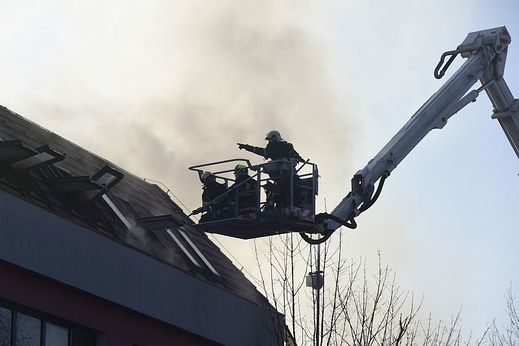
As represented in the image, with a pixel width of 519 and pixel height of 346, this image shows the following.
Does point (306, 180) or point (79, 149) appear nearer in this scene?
point (306, 180)

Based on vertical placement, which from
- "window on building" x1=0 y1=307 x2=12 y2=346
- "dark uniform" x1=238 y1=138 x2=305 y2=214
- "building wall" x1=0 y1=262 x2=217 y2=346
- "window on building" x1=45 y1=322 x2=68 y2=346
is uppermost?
"dark uniform" x1=238 y1=138 x2=305 y2=214

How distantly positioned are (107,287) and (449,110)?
29.5 ft

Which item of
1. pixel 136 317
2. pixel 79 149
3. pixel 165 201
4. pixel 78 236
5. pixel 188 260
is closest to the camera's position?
pixel 78 236

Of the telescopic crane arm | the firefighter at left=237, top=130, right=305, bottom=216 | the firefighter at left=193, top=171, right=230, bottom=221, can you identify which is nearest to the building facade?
the firefighter at left=193, top=171, right=230, bottom=221

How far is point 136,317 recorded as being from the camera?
2692 centimetres

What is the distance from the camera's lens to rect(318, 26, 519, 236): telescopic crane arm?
1106 inches

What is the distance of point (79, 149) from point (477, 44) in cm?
1003

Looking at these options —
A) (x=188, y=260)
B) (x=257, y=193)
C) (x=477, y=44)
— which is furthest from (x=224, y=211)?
(x=477, y=44)

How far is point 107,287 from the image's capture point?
25.9m

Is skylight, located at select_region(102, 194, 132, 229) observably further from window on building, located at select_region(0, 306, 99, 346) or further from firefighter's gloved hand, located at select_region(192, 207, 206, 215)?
window on building, located at select_region(0, 306, 99, 346)

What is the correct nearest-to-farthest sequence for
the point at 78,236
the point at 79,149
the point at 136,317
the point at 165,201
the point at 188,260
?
the point at 78,236
the point at 136,317
the point at 188,260
the point at 79,149
the point at 165,201

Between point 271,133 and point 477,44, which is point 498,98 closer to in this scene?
point 477,44

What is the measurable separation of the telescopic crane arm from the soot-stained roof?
4035mm

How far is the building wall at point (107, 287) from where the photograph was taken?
78.1 feet
